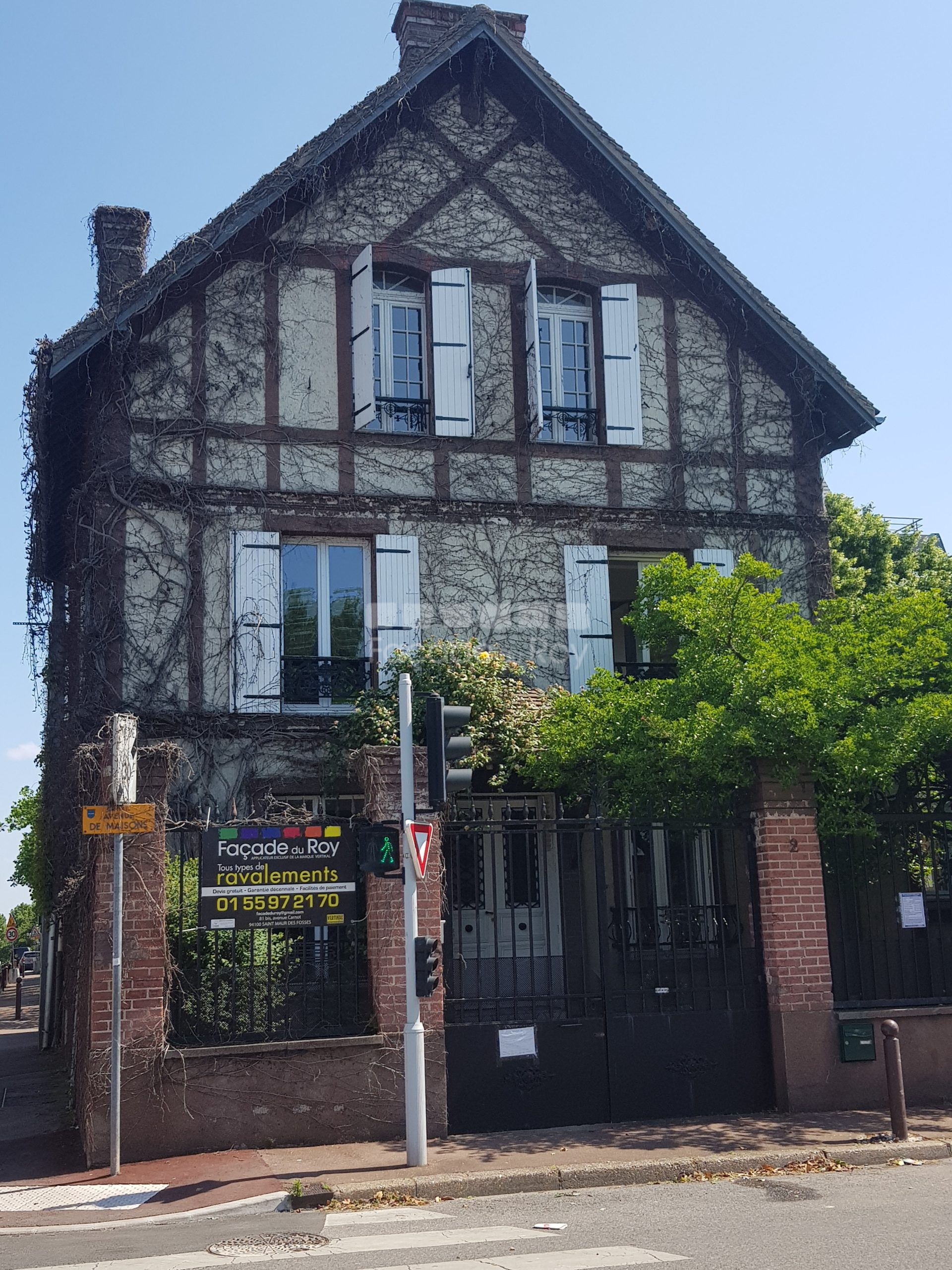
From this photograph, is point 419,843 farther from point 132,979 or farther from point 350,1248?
point 350,1248

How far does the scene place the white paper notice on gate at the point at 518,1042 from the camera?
35.3ft

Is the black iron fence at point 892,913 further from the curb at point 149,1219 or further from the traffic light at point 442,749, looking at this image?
the curb at point 149,1219

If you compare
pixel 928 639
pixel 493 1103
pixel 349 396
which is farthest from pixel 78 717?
pixel 928 639

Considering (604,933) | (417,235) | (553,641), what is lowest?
(604,933)

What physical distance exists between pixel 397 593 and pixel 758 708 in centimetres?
567

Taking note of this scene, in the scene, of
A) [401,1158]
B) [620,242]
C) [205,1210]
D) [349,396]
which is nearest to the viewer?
[205,1210]

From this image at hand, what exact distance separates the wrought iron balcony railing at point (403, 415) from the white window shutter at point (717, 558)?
12.4 ft

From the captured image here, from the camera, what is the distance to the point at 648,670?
1645 cm

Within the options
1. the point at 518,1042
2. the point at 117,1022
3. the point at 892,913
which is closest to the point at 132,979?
the point at 117,1022

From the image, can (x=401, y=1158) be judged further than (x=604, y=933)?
No

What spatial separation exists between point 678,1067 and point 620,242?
1099cm

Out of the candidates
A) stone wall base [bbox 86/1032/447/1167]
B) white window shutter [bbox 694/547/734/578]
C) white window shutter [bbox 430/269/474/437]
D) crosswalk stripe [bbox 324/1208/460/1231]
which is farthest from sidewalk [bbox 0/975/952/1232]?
white window shutter [bbox 430/269/474/437]

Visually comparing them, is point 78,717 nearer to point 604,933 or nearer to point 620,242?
point 604,933

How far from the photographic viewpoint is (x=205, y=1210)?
8453mm
